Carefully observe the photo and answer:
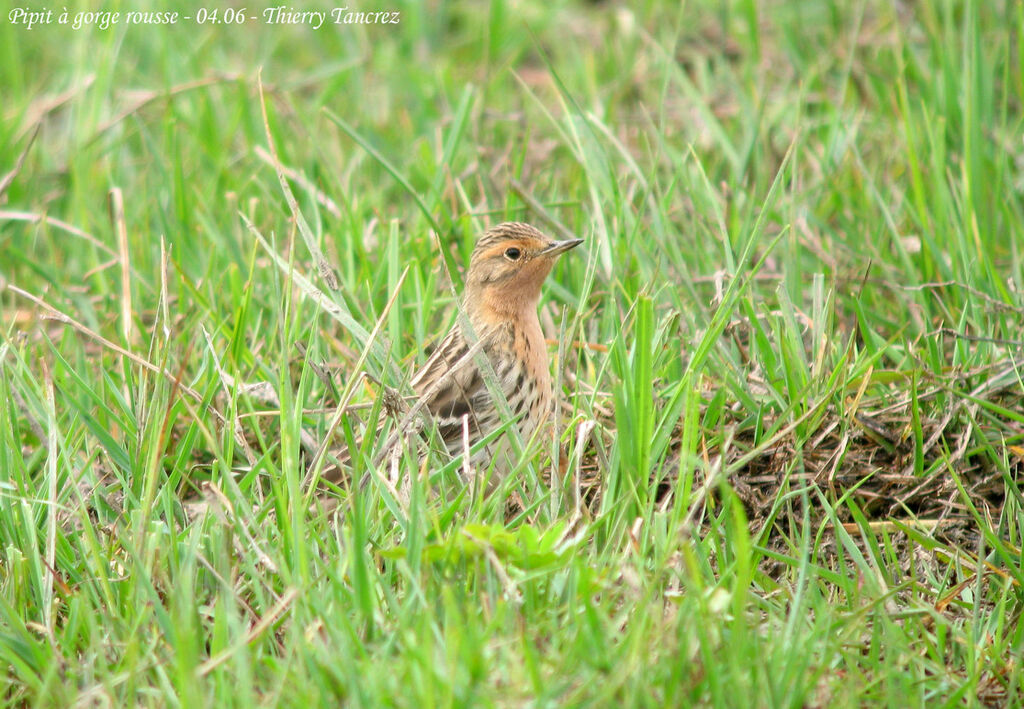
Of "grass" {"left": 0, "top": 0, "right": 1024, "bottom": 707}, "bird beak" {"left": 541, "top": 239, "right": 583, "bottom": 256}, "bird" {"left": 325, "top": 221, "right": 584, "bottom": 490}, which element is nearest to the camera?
"grass" {"left": 0, "top": 0, "right": 1024, "bottom": 707}

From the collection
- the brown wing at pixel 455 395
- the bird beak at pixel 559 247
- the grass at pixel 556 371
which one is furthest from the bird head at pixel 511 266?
the brown wing at pixel 455 395

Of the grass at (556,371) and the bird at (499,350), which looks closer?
the grass at (556,371)

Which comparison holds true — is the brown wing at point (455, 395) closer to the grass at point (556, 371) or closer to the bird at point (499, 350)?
the bird at point (499, 350)

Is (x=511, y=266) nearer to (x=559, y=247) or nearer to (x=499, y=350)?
(x=559, y=247)

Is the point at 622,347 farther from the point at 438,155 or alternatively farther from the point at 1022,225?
the point at 438,155

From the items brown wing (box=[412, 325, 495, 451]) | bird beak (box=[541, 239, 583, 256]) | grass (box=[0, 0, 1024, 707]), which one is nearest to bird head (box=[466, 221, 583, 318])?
bird beak (box=[541, 239, 583, 256])

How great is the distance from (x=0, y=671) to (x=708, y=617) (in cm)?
190

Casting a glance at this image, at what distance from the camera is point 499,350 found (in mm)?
5027

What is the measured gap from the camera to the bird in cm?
477

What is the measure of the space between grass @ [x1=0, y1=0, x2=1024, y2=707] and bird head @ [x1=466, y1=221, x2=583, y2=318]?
18 centimetres

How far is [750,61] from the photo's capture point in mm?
7434

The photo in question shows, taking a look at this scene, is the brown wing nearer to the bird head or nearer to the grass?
the grass

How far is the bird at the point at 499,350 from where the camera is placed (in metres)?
4.77

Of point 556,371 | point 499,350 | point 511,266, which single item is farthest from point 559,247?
point 556,371
